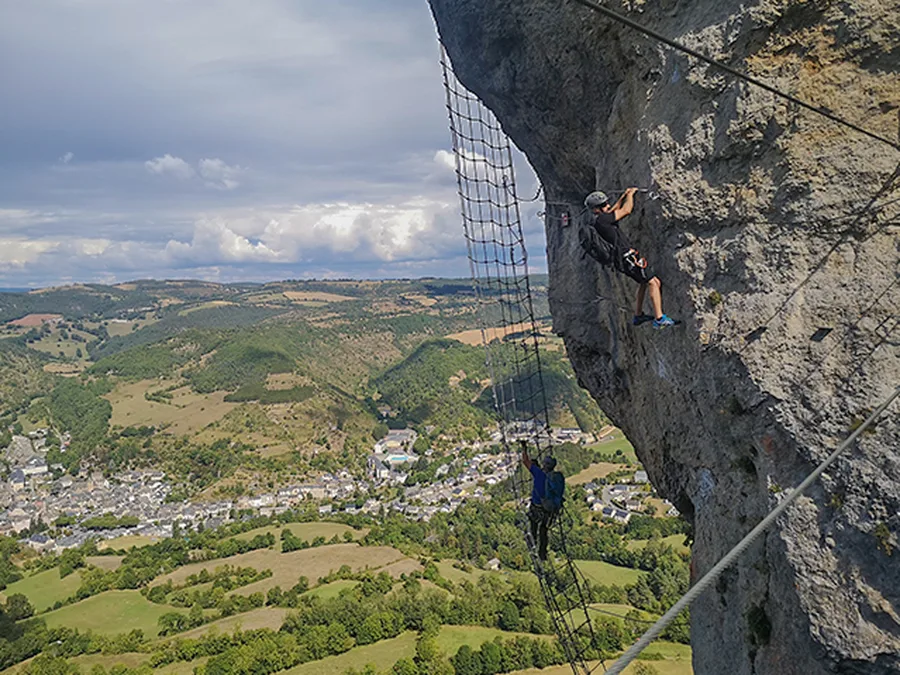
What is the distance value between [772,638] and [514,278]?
6.16 metres

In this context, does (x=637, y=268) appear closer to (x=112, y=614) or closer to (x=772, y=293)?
(x=772, y=293)

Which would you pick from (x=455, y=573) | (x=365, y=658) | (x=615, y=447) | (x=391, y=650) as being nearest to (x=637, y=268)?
(x=391, y=650)

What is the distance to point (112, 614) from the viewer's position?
51.3 meters

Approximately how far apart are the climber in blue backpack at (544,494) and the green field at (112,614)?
52.0 meters

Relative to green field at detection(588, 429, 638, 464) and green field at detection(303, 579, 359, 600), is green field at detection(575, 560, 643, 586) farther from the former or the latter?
green field at detection(588, 429, 638, 464)

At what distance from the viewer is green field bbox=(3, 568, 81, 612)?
180ft

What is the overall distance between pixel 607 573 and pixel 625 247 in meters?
54.0

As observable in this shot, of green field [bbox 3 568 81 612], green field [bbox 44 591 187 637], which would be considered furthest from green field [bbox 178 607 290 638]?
green field [bbox 3 568 81 612]

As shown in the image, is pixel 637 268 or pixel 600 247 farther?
pixel 600 247

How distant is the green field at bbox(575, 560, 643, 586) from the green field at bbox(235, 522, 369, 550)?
99.3 ft

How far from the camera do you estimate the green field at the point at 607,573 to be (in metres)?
50.0

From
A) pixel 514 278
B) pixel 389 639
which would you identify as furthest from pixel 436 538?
pixel 514 278

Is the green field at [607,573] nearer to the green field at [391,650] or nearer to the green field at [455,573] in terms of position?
the green field at [455,573]

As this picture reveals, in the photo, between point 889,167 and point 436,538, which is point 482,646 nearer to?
point 436,538
